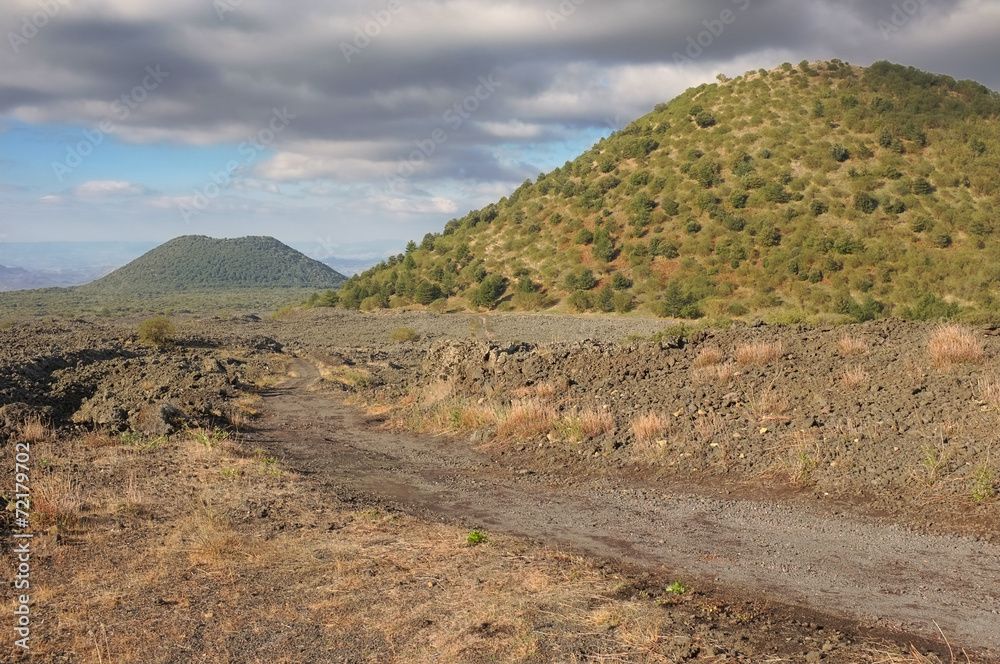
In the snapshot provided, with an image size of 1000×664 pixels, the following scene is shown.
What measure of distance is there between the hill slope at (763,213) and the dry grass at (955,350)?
2829cm

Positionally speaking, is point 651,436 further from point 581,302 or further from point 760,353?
point 581,302

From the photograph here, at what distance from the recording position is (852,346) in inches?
443

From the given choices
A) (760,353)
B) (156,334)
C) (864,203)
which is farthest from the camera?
(864,203)

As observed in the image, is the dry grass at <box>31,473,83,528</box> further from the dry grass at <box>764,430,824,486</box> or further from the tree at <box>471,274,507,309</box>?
the tree at <box>471,274,507,309</box>

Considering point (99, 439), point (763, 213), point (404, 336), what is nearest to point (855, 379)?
point (99, 439)

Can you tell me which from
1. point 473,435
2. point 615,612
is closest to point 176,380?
point 473,435

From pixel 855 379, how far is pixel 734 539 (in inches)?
186

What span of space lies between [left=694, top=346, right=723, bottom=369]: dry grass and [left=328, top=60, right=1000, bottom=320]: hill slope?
1089 inches

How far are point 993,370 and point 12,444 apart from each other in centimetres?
1472

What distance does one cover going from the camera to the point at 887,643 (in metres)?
4.43

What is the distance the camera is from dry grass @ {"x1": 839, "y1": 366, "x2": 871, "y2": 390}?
33.3 ft

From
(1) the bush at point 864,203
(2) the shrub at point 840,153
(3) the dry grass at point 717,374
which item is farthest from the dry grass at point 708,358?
(2) the shrub at point 840,153

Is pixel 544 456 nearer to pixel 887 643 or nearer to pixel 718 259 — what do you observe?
pixel 887 643

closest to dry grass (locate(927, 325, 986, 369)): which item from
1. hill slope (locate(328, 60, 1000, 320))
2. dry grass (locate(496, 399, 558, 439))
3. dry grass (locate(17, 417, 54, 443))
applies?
dry grass (locate(496, 399, 558, 439))
